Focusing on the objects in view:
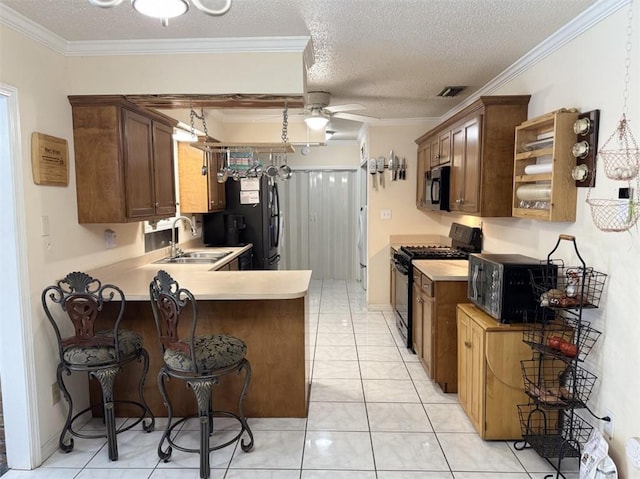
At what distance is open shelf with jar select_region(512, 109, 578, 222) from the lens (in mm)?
2373

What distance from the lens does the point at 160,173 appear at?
3.49 metres

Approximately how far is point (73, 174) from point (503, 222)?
324 cm

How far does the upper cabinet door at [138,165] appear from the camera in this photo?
2.88 meters

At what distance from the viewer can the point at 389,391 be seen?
3215mm

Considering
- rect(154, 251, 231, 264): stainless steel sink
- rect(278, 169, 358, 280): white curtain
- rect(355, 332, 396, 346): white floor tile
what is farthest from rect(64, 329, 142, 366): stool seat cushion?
rect(278, 169, 358, 280): white curtain

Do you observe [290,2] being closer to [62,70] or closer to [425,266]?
[62,70]

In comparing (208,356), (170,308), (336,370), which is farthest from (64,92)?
(336,370)

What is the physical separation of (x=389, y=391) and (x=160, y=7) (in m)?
2.87

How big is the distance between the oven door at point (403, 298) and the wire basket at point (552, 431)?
5.31 ft

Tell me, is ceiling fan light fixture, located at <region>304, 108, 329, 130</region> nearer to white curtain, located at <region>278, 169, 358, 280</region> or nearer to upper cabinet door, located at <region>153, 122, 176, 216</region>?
upper cabinet door, located at <region>153, 122, 176, 216</region>

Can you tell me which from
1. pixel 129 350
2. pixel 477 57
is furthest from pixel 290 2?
pixel 129 350

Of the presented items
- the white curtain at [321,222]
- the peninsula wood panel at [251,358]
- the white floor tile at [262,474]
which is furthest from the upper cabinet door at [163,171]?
the white curtain at [321,222]

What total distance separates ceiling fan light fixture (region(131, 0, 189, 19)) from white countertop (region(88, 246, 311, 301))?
1.52 m

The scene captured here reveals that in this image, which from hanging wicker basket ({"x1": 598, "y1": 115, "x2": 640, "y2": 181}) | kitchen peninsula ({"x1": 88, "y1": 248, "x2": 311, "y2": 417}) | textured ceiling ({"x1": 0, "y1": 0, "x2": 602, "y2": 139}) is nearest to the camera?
hanging wicker basket ({"x1": 598, "y1": 115, "x2": 640, "y2": 181})
